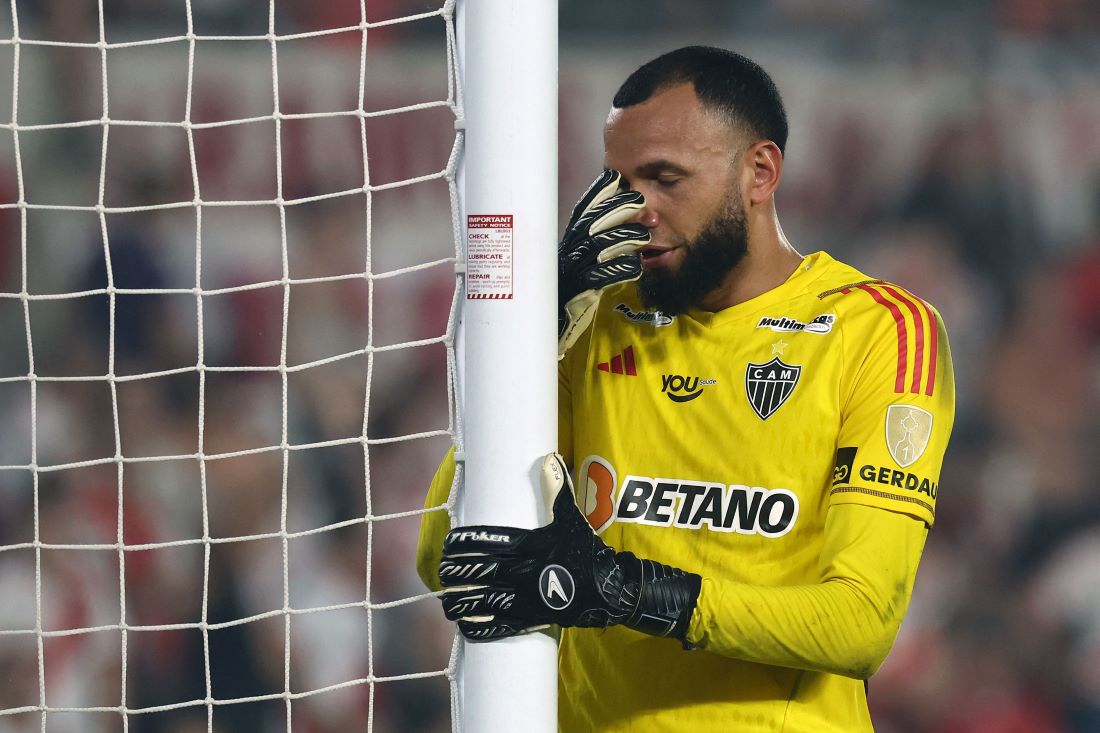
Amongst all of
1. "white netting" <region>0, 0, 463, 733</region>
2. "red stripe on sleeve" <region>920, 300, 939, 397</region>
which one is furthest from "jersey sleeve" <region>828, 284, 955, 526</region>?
"white netting" <region>0, 0, 463, 733</region>

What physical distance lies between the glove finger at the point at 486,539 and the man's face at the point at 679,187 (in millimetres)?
569

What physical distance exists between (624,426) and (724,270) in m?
0.28

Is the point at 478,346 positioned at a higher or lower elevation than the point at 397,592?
higher

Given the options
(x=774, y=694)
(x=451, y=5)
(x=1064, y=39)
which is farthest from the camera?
(x=1064, y=39)

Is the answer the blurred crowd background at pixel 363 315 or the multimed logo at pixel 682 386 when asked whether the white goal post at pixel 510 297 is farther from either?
the blurred crowd background at pixel 363 315

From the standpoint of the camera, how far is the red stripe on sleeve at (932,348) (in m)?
1.74

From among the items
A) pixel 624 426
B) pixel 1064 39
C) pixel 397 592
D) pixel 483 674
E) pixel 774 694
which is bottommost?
pixel 397 592

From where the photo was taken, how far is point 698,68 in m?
1.91

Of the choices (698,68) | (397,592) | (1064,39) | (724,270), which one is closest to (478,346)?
(724,270)

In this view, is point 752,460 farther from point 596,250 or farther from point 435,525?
point 435,525

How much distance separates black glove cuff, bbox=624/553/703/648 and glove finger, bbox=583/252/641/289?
0.40m

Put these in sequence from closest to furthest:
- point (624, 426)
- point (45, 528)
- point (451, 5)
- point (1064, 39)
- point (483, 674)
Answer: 1. point (483, 674)
2. point (451, 5)
3. point (624, 426)
4. point (45, 528)
5. point (1064, 39)

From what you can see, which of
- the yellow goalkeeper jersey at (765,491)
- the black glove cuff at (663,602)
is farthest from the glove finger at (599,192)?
the black glove cuff at (663,602)

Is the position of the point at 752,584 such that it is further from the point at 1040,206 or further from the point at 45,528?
the point at 1040,206
